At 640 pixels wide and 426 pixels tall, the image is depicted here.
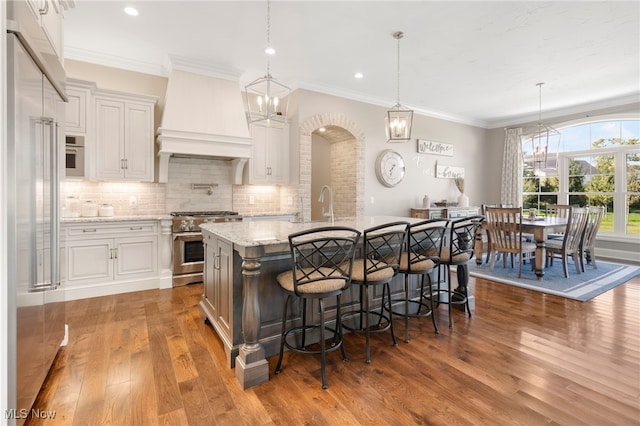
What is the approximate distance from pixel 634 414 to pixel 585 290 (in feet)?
9.36

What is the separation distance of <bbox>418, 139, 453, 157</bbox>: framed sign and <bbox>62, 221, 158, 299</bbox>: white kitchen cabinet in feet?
17.8

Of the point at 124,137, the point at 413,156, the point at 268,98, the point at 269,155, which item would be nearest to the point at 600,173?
the point at 413,156

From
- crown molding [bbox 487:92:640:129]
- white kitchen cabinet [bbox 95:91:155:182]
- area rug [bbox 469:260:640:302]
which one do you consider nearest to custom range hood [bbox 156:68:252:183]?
white kitchen cabinet [bbox 95:91:155:182]

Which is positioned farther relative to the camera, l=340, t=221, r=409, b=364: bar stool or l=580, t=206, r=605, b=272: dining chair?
l=580, t=206, r=605, b=272: dining chair

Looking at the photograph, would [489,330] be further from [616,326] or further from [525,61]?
[525,61]

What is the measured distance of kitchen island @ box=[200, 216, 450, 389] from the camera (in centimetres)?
212

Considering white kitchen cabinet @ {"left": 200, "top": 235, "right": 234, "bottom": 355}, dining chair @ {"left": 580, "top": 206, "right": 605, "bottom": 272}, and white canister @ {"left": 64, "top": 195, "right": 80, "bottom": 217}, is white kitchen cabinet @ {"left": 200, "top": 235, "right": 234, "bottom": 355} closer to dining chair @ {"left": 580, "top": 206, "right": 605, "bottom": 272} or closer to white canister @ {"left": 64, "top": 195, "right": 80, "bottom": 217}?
white canister @ {"left": 64, "top": 195, "right": 80, "bottom": 217}

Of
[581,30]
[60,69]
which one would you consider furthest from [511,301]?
[60,69]

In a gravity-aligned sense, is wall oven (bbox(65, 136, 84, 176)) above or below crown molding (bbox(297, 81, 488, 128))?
below

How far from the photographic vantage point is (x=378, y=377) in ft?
7.16

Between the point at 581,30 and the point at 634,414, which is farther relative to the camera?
the point at 581,30

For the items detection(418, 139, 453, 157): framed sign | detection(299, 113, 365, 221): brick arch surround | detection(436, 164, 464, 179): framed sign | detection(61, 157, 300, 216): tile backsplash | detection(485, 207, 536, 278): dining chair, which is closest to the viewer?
detection(61, 157, 300, 216): tile backsplash

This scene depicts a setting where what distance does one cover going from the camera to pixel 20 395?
159 centimetres

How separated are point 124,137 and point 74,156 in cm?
61
